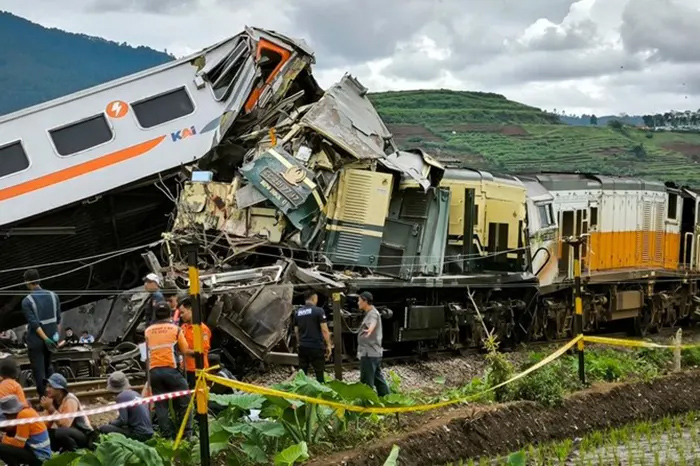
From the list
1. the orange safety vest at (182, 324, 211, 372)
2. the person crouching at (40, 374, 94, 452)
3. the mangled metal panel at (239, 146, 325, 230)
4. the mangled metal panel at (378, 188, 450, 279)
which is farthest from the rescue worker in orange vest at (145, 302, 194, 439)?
the mangled metal panel at (378, 188, 450, 279)

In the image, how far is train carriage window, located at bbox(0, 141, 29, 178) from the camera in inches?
Result: 663

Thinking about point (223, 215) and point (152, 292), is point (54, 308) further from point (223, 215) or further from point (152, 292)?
point (223, 215)

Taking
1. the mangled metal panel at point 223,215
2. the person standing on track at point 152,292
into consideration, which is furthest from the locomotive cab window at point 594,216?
the person standing on track at point 152,292

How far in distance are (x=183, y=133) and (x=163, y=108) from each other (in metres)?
0.55

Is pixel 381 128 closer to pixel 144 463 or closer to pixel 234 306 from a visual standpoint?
pixel 234 306

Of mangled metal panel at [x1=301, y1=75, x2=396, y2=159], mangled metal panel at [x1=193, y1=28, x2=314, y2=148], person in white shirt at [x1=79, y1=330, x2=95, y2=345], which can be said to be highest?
mangled metal panel at [x1=193, y1=28, x2=314, y2=148]

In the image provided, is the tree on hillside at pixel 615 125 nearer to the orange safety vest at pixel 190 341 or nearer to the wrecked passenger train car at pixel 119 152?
the wrecked passenger train car at pixel 119 152

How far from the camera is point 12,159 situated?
16906 millimetres

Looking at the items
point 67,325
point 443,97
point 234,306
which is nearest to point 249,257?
point 234,306

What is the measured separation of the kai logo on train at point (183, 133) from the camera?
17.9 m

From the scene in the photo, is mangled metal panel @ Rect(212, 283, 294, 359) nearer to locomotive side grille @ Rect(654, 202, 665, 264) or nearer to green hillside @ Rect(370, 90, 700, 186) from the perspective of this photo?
locomotive side grille @ Rect(654, 202, 665, 264)

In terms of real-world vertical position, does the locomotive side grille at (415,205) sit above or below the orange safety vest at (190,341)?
above

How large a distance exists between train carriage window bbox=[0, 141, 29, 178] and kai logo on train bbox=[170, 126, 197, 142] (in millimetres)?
2532

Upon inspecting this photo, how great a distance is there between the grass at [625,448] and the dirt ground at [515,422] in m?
0.21
